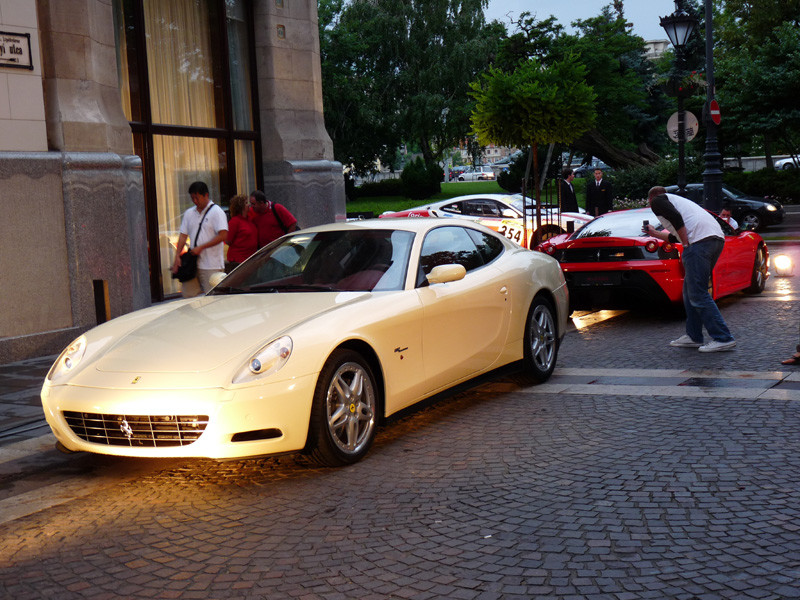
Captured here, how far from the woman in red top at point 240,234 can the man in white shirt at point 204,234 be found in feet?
1.13

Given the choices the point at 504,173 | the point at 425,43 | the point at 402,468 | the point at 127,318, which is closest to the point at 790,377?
the point at 402,468

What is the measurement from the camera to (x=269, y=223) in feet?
34.7

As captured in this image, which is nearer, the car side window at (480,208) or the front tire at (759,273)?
the front tire at (759,273)

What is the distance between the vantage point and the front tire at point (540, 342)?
305 inches

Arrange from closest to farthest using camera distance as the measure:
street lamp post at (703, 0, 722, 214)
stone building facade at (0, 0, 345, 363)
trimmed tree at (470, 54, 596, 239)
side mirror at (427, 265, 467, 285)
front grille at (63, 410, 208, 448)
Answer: front grille at (63, 410, 208, 448) < side mirror at (427, 265, 467, 285) < stone building facade at (0, 0, 345, 363) < trimmed tree at (470, 54, 596, 239) < street lamp post at (703, 0, 722, 214)

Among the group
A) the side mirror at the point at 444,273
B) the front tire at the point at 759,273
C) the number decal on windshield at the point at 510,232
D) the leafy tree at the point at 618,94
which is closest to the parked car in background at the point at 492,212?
the number decal on windshield at the point at 510,232

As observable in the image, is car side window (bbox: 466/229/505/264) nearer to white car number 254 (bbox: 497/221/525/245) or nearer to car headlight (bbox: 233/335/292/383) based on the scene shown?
car headlight (bbox: 233/335/292/383)

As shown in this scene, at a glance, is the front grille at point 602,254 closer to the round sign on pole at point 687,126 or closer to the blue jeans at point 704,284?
the blue jeans at point 704,284

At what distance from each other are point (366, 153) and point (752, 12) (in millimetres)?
23170

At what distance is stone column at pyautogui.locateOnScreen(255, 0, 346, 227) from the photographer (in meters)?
15.1

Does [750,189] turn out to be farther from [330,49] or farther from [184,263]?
[184,263]

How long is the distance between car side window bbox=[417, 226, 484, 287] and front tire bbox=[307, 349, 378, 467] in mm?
1048

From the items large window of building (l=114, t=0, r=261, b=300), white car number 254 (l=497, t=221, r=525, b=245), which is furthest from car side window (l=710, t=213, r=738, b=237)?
white car number 254 (l=497, t=221, r=525, b=245)

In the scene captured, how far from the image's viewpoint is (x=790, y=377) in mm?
7742
